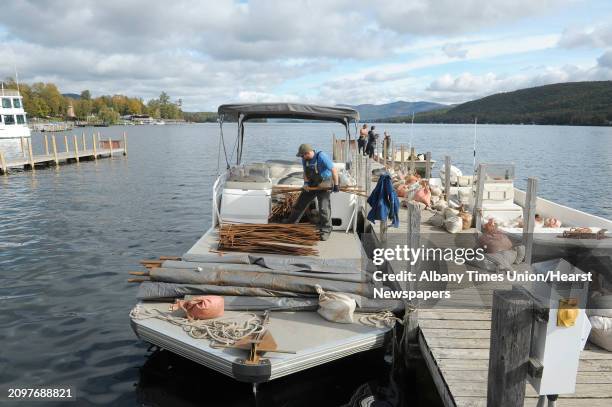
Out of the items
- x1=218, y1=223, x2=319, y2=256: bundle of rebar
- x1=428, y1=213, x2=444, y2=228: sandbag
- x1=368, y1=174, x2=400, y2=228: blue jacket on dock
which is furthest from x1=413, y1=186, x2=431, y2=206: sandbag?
x1=218, y1=223, x2=319, y2=256: bundle of rebar

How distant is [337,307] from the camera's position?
18.1 feet

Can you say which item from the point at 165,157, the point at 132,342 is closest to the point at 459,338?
the point at 132,342

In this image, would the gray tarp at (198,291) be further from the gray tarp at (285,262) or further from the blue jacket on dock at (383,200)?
the blue jacket on dock at (383,200)

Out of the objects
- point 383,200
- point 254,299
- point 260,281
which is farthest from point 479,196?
point 254,299

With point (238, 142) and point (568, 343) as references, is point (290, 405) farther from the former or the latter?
point (238, 142)

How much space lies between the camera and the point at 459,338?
207 inches

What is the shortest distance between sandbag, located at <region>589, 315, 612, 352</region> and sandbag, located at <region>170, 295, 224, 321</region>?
416cm

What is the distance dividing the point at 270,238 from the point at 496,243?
3897 millimetres

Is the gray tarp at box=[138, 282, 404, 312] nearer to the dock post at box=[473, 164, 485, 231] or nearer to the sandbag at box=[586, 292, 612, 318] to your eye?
the sandbag at box=[586, 292, 612, 318]

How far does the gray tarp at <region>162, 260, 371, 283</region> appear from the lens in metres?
6.24

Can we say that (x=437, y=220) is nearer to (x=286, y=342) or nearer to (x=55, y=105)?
(x=286, y=342)

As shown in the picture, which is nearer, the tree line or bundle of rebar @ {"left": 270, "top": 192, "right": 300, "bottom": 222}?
bundle of rebar @ {"left": 270, "top": 192, "right": 300, "bottom": 222}

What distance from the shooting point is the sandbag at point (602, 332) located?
489cm

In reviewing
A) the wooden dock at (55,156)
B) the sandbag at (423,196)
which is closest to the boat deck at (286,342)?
the sandbag at (423,196)
